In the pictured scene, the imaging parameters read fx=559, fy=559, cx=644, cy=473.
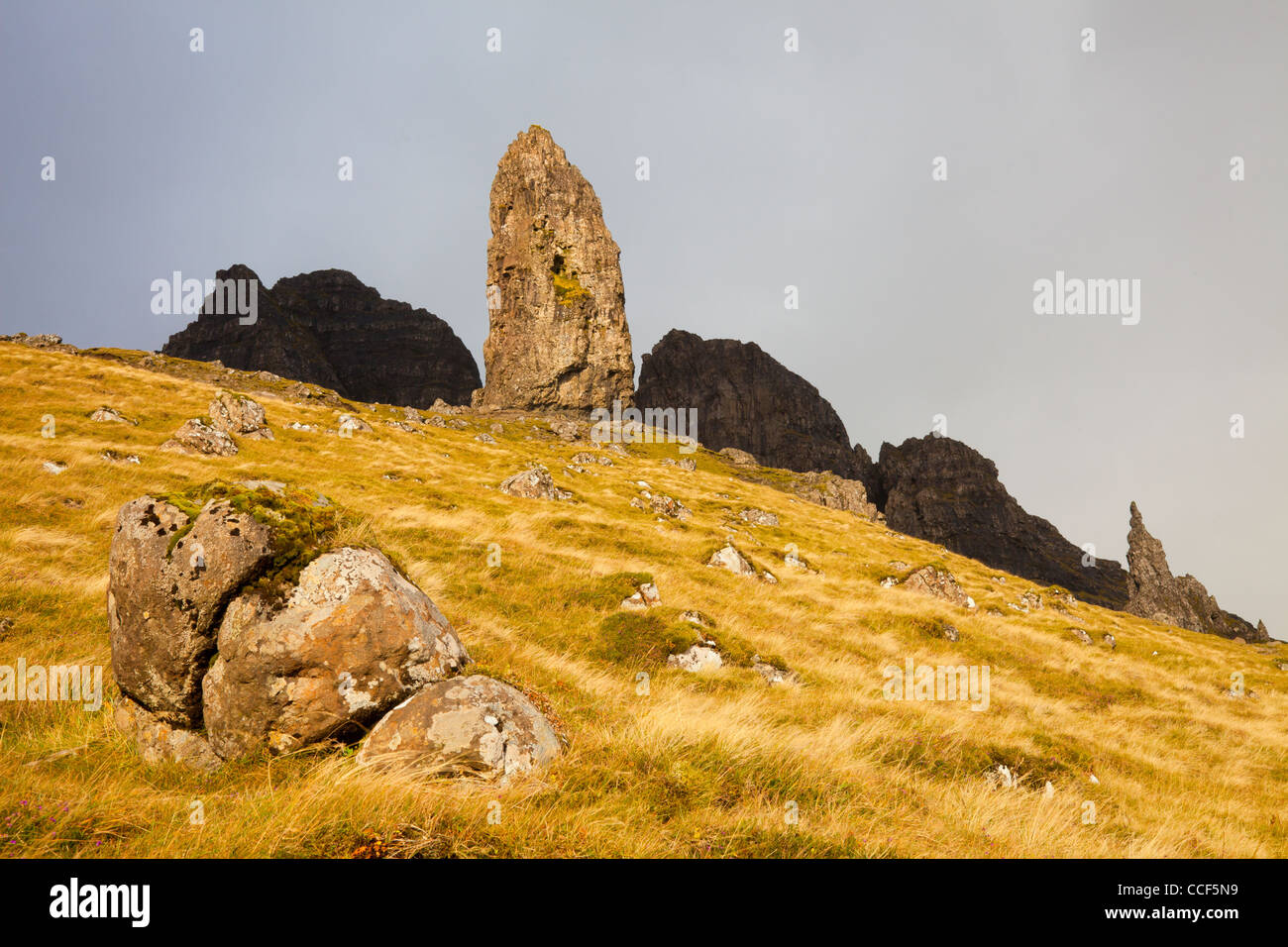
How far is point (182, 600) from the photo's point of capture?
6.72 metres

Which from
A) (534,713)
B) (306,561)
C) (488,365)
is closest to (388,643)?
(306,561)

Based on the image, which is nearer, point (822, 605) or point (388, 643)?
point (388, 643)

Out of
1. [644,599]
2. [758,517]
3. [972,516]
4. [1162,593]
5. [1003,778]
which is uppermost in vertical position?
[644,599]

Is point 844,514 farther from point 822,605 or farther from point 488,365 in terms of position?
point 488,365

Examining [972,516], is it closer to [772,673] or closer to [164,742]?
[772,673]

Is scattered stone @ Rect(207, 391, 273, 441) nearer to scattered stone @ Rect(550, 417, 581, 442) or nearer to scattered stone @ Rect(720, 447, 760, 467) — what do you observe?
scattered stone @ Rect(550, 417, 581, 442)

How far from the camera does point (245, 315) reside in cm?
19162

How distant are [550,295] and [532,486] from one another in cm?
9663

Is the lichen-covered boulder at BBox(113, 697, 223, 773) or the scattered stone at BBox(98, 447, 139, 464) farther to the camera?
the scattered stone at BBox(98, 447, 139, 464)

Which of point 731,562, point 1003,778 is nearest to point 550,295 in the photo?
point 731,562

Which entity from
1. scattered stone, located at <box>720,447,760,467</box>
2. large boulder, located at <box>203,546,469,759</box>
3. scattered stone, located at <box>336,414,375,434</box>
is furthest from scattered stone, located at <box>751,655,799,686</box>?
scattered stone, located at <box>720,447,760,467</box>

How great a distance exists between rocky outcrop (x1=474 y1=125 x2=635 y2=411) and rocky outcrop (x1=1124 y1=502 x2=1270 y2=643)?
378 feet

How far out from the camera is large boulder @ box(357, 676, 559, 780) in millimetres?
5762
